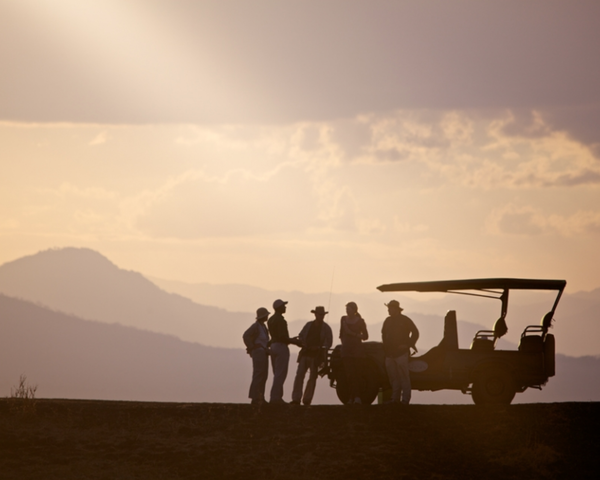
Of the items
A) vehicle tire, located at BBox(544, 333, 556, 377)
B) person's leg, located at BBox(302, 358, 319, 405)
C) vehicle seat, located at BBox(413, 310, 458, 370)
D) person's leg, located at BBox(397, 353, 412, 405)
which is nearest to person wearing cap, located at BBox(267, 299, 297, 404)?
person's leg, located at BBox(302, 358, 319, 405)

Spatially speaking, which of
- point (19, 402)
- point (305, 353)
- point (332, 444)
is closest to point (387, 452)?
point (332, 444)

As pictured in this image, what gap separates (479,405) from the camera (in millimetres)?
16969

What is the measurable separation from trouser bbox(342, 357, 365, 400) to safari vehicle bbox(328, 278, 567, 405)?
5.4 inches

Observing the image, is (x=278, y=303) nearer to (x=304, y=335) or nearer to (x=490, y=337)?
(x=304, y=335)

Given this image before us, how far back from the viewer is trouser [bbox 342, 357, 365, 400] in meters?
18.4

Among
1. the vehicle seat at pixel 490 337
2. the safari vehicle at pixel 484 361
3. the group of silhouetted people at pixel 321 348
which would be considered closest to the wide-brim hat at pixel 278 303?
the group of silhouetted people at pixel 321 348

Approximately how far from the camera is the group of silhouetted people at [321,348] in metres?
17.9

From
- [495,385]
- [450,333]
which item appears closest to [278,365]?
[450,333]

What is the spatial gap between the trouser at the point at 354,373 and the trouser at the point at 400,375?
839 mm

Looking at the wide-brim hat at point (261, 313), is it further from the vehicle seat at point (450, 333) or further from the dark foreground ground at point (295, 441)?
the vehicle seat at point (450, 333)

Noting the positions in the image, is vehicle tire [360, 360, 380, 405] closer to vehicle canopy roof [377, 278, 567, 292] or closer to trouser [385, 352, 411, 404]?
trouser [385, 352, 411, 404]

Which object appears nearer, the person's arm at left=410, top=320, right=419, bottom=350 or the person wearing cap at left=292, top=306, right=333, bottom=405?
the person's arm at left=410, top=320, right=419, bottom=350

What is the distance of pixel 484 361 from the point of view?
60.0 feet

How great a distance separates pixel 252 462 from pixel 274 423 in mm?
1649
